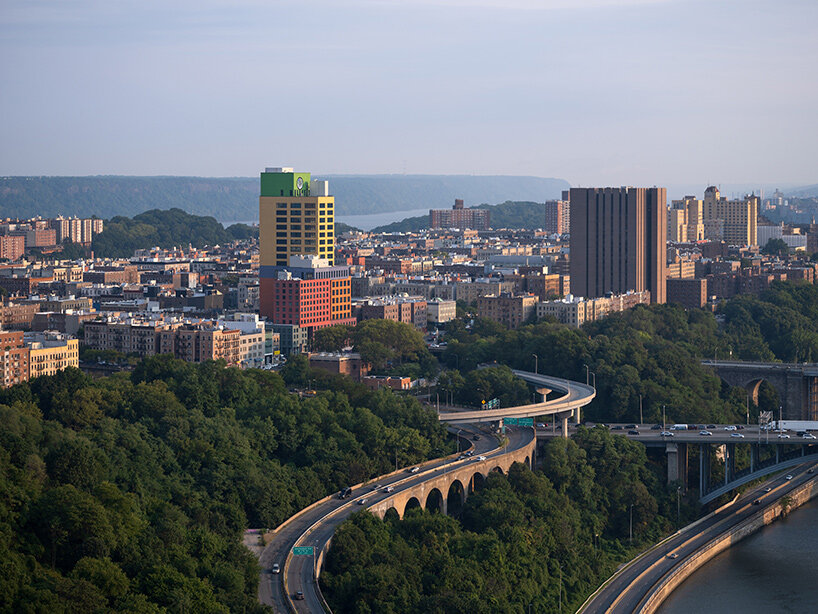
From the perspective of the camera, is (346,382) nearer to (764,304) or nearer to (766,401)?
(766,401)

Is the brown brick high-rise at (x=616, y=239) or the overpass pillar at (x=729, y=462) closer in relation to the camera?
the overpass pillar at (x=729, y=462)

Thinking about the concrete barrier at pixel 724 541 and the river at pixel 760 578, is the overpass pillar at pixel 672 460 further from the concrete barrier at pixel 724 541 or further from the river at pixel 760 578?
the river at pixel 760 578

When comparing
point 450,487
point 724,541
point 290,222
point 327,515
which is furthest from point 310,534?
point 290,222

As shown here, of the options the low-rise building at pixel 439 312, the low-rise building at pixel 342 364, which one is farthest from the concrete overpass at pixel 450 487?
the low-rise building at pixel 439 312

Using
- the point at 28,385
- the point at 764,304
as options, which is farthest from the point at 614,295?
the point at 28,385

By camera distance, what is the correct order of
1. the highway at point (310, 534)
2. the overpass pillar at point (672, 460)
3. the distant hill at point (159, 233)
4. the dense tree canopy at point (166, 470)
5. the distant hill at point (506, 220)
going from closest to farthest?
the dense tree canopy at point (166, 470), the highway at point (310, 534), the overpass pillar at point (672, 460), the distant hill at point (159, 233), the distant hill at point (506, 220)

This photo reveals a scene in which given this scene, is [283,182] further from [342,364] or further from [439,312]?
[342,364]

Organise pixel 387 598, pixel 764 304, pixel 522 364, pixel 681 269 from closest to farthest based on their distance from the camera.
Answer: pixel 387 598
pixel 522 364
pixel 764 304
pixel 681 269

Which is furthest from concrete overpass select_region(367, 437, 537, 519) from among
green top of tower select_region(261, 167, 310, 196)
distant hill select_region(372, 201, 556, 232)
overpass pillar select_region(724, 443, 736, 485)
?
distant hill select_region(372, 201, 556, 232)
